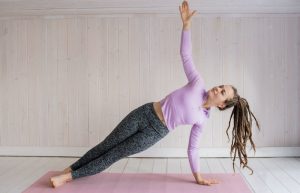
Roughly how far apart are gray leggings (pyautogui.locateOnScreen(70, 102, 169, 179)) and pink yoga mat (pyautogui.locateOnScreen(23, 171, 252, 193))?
0.16 m

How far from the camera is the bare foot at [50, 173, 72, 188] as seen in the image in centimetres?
300

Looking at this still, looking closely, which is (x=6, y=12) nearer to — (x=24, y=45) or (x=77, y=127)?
(x=24, y=45)

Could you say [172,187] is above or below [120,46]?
below

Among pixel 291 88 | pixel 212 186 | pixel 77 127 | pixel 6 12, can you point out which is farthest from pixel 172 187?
pixel 6 12

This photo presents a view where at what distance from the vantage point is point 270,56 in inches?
180

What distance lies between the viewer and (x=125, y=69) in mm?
4617

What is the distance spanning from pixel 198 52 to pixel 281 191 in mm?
2103

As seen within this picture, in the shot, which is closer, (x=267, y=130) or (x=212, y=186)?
(x=212, y=186)

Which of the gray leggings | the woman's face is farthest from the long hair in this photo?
the gray leggings

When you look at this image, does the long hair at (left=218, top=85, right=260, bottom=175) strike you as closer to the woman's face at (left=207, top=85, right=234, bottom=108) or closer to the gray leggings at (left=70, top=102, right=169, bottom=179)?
the woman's face at (left=207, top=85, right=234, bottom=108)

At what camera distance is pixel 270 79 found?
15.0 ft

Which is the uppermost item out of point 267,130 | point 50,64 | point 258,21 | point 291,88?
point 258,21

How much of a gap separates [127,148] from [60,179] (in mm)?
648

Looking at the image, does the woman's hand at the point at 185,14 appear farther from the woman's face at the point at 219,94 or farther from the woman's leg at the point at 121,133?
the woman's leg at the point at 121,133
